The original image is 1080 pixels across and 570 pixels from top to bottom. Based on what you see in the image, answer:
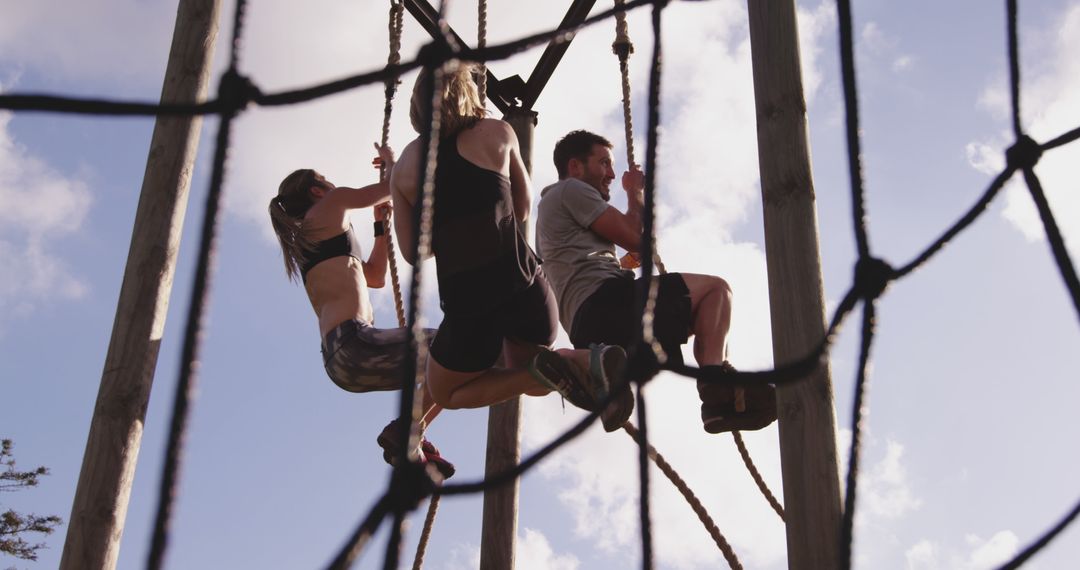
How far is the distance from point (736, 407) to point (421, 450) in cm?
104

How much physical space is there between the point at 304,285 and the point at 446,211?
35.2 inches

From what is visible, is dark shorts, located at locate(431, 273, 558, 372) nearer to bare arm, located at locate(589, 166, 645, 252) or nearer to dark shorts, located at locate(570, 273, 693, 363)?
dark shorts, located at locate(570, 273, 693, 363)

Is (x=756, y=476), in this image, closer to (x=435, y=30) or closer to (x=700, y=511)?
(x=700, y=511)

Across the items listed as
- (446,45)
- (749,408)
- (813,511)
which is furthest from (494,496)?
(446,45)

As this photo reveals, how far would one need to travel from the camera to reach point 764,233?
2.32 metres

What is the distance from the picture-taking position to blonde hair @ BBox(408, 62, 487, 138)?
99.7 inches

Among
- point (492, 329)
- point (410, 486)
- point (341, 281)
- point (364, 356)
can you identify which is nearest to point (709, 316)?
point (492, 329)

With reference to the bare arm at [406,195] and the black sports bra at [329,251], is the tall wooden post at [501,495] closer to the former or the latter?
the black sports bra at [329,251]

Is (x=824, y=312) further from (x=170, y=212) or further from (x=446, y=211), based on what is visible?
(x=170, y=212)

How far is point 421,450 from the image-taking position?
10.2 feet

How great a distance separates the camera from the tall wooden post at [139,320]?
2.34m

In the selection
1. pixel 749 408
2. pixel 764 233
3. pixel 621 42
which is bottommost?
pixel 749 408

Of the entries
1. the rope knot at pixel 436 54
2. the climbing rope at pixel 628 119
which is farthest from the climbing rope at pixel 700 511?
the rope knot at pixel 436 54

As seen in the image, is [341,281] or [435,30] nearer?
[341,281]
